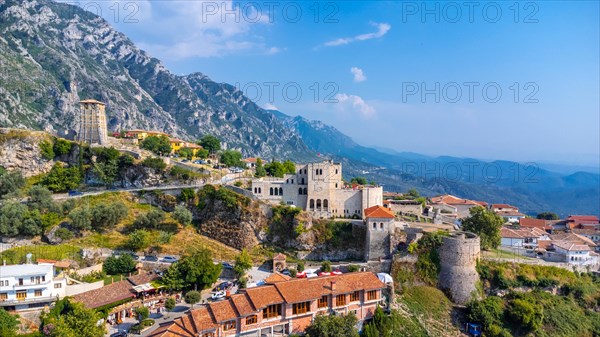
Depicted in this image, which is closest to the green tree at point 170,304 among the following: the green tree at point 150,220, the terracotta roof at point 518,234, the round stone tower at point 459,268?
the green tree at point 150,220

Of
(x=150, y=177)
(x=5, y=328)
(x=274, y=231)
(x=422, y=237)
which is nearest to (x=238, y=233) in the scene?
(x=274, y=231)

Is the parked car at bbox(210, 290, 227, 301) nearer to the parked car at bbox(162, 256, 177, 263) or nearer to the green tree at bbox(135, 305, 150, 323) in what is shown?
the green tree at bbox(135, 305, 150, 323)

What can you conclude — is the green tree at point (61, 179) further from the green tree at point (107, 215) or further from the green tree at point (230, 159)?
the green tree at point (230, 159)

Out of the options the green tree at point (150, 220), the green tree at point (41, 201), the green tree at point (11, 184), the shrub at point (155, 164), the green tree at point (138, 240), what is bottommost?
the green tree at point (138, 240)

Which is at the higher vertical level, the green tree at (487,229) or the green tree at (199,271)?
the green tree at (487,229)

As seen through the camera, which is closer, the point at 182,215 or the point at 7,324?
the point at 7,324

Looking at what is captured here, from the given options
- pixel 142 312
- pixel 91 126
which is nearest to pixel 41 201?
pixel 91 126

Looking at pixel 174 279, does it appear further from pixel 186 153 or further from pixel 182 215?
pixel 186 153
